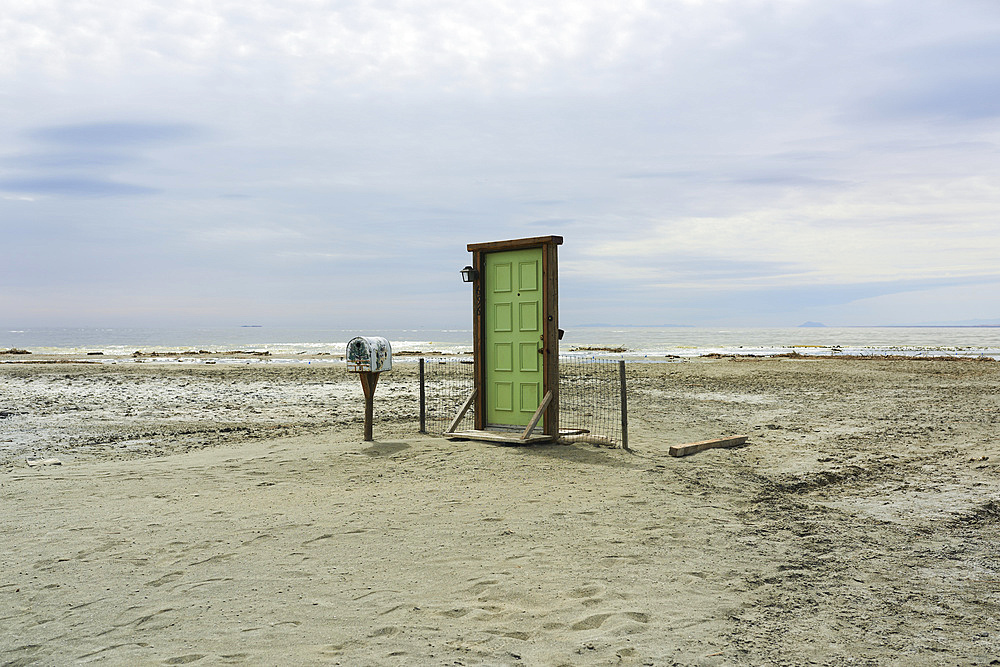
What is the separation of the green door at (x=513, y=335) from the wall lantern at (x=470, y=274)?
174mm

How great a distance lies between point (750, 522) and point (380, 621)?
3.53 m

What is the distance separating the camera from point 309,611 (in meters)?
4.30

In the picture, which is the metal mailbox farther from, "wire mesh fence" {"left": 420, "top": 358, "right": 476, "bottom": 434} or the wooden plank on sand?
the wooden plank on sand

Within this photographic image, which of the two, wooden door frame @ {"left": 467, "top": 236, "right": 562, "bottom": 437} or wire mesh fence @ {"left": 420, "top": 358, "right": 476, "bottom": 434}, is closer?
wooden door frame @ {"left": 467, "top": 236, "right": 562, "bottom": 437}

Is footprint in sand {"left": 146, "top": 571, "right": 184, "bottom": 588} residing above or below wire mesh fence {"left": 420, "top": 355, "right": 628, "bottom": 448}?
below

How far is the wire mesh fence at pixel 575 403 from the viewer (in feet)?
36.3

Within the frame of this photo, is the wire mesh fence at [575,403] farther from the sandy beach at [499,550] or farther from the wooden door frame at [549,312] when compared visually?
the wooden door frame at [549,312]

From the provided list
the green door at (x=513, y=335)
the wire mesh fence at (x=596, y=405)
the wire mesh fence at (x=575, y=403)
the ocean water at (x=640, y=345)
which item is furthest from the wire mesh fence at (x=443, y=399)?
the ocean water at (x=640, y=345)

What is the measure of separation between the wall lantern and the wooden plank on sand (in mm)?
3613

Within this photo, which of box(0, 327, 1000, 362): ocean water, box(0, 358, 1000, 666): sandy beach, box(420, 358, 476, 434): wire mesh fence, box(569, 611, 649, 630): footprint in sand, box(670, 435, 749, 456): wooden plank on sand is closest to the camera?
box(0, 358, 1000, 666): sandy beach

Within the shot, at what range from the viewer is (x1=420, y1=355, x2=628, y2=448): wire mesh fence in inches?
435

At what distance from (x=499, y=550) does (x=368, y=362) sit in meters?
5.44

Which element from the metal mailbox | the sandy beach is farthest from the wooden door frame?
the metal mailbox

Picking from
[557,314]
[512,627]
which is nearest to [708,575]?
[512,627]
